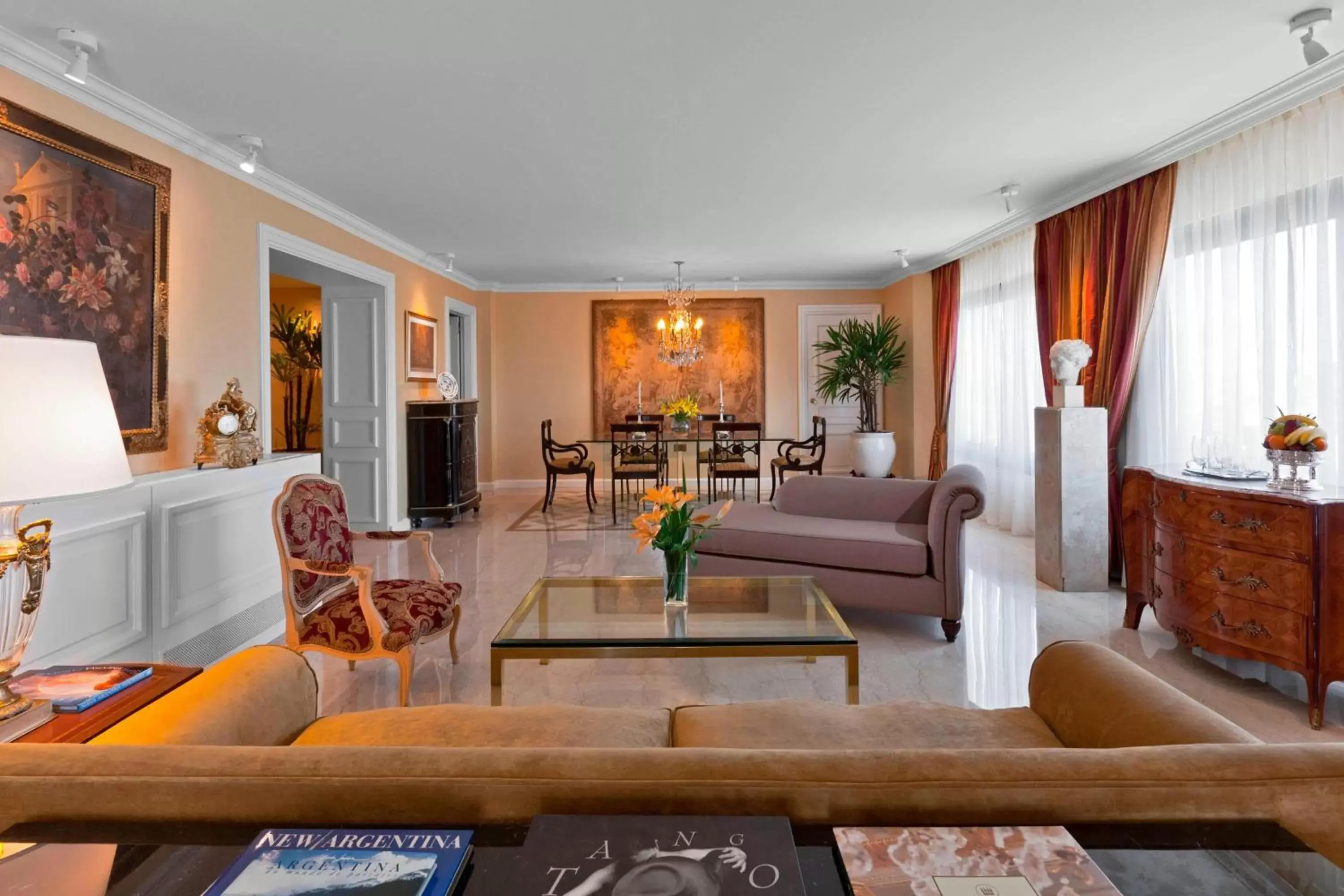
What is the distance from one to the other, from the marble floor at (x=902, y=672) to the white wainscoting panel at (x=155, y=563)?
2.02 feet

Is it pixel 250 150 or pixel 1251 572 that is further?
pixel 250 150

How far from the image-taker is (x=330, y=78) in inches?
126

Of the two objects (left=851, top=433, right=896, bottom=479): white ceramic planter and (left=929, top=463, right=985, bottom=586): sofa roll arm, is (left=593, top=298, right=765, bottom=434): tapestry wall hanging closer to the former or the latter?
(left=851, top=433, right=896, bottom=479): white ceramic planter

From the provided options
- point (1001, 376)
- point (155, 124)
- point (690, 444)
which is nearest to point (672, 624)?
point (155, 124)

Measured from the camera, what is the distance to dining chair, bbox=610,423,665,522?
726cm

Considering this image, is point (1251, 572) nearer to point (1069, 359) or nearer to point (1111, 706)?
point (1069, 359)

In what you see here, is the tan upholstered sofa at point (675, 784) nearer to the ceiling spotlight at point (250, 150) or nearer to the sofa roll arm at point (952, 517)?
the sofa roll arm at point (952, 517)

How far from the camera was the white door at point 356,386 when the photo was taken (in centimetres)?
643

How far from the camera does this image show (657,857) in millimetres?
723

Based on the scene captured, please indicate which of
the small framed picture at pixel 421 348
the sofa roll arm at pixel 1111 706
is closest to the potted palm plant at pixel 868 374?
the small framed picture at pixel 421 348

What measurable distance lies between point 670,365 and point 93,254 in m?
6.61

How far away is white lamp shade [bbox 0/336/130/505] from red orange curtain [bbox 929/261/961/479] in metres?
7.21

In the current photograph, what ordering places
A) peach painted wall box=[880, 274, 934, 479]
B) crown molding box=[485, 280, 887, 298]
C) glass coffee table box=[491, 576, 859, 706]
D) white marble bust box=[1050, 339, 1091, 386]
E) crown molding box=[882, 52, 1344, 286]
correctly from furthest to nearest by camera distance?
crown molding box=[485, 280, 887, 298] < peach painted wall box=[880, 274, 934, 479] < white marble bust box=[1050, 339, 1091, 386] < crown molding box=[882, 52, 1344, 286] < glass coffee table box=[491, 576, 859, 706]

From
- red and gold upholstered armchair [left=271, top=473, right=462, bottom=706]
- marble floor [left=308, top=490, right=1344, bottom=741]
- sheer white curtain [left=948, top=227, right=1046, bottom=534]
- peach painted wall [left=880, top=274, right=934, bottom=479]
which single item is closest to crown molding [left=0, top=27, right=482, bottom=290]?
red and gold upholstered armchair [left=271, top=473, right=462, bottom=706]
